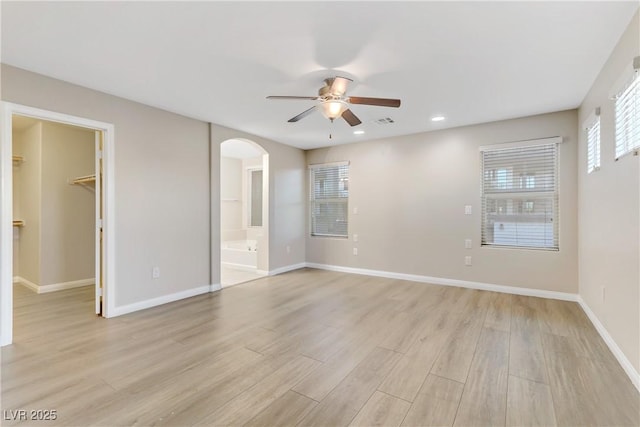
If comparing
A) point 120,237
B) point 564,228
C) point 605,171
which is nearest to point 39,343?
point 120,237

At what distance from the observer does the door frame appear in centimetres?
257

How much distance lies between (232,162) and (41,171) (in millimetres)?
4150

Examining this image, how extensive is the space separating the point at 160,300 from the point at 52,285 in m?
2.01

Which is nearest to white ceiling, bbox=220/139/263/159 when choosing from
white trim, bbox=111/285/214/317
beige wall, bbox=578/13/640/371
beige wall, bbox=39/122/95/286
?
beige wall, bbox=39/122/95/286

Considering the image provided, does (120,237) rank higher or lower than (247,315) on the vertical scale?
higher

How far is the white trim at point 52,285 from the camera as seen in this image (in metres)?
4.31

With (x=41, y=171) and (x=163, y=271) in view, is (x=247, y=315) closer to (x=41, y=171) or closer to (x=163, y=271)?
(x=163, y=271)

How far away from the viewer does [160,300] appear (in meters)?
3.78

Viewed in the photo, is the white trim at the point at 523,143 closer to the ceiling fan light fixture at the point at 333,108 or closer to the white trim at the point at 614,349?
the white trim at the point at 614,349

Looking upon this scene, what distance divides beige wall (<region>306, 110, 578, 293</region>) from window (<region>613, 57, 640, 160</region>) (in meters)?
1.81

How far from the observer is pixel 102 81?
2.96 m

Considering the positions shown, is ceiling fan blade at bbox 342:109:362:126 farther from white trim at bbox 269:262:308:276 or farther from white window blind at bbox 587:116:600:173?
white trim at bbox 269:262:308:276

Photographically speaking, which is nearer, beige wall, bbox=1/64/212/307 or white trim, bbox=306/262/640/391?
white trim, bbox=306/262/640/391

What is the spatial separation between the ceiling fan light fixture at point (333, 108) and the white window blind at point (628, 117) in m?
2.10
